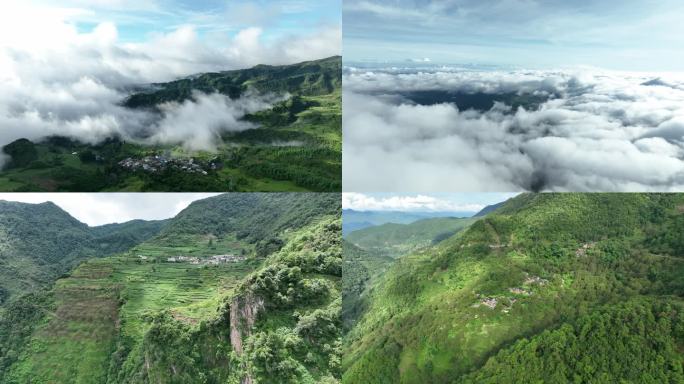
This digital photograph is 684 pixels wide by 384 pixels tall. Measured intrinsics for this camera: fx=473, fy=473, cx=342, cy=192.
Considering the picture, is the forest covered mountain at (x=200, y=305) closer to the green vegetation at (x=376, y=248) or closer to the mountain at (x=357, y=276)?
the mountain at (x=357, y=276)

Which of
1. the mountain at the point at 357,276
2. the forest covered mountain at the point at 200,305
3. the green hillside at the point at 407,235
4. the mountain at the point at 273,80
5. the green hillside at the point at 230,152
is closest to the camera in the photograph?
the green hillside at the point at 230,152

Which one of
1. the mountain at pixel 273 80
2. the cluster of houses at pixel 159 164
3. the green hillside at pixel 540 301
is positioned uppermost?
the mountain at pixel 273 80

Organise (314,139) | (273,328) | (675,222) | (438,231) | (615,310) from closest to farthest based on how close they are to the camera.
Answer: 1. (314,139)
2. (273,328)
3. (615,310)
4. (675,222)
5. (438,231)

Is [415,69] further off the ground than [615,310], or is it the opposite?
[415,69]

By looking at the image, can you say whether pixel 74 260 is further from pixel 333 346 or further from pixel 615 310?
pixel 615 310

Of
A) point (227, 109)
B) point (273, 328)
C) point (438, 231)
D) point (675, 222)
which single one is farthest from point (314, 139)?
point (675, 222)

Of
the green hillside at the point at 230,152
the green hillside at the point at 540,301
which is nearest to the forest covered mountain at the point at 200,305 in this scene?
the green hillside at the point at 230,152

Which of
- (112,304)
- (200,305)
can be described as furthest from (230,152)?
(112,304)
